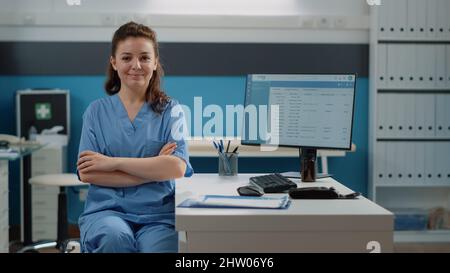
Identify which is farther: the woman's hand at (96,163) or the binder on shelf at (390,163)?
the binder on shelf at (390,163)

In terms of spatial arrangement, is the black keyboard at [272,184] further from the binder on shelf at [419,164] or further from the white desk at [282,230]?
the binder on shelf at [419,164]

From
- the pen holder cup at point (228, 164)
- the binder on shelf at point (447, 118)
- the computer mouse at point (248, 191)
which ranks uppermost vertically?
the binder on shelf at point (447, 118)

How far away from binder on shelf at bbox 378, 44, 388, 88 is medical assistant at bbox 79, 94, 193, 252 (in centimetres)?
183

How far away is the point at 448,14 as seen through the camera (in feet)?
10.5

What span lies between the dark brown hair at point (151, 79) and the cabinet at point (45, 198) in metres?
1.43

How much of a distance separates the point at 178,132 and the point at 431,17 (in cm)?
204

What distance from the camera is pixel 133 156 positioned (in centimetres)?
161

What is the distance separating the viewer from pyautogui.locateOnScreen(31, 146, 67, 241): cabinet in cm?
306

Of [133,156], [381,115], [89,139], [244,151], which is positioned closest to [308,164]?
[133,156]

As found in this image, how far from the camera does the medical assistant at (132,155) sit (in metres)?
1.50

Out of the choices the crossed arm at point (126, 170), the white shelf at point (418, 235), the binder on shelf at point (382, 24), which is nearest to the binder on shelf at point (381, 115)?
the binder on shelf at point (382, 24)

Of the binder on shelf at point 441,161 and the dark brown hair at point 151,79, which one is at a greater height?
the dark brown hair at point 151,79
